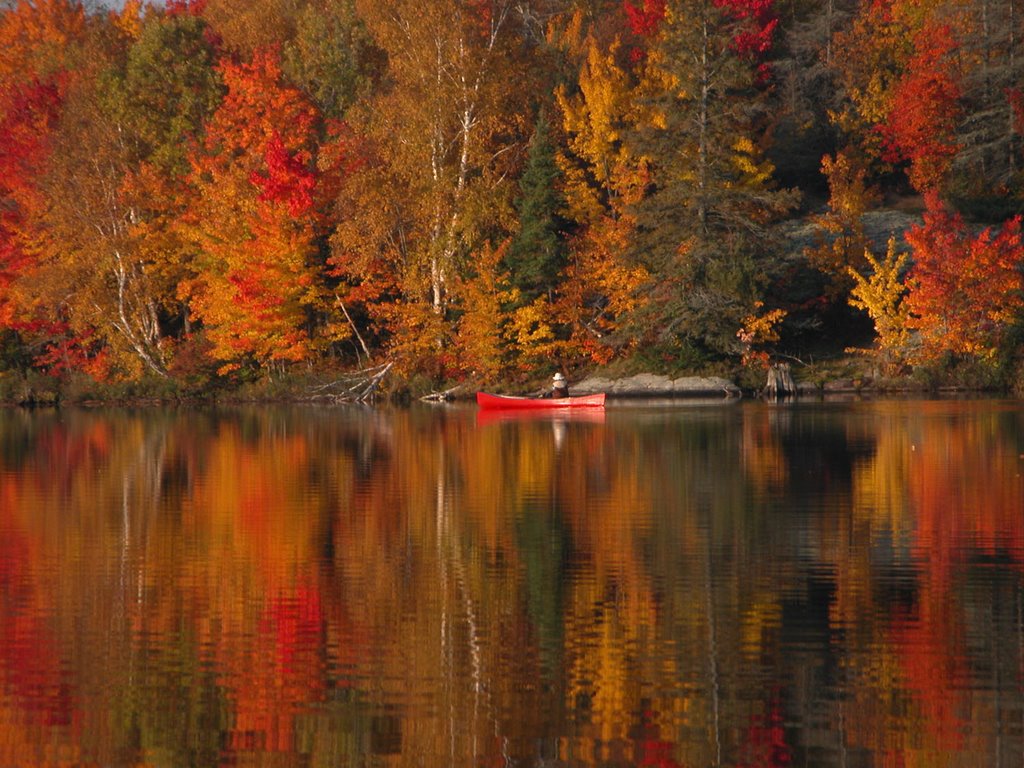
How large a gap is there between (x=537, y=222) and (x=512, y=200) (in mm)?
2521

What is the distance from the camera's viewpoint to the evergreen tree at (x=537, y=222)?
52.3 metres

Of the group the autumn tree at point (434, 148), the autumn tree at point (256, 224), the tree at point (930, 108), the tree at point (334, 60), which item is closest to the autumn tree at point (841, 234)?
the tree at point (930, 108)

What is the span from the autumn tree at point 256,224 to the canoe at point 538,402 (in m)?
10.6

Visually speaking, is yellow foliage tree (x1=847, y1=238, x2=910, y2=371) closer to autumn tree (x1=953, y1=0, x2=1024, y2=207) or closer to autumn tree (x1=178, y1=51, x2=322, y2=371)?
autumn tree (x1=953, y1=0, x2=1024, y2=207)

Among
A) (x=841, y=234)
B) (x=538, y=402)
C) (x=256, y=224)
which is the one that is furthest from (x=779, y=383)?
(x=256, y=224)

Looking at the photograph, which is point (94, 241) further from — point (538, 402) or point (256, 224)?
point (538, 402)

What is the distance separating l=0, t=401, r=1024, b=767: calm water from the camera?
889 centimetres

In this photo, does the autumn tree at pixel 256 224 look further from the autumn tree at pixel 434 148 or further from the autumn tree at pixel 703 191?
the autumn tree at pixel 703 191

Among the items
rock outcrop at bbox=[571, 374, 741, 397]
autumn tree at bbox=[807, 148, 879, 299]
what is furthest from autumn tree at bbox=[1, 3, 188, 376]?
autumn tree at bbox=[807, 148, 879, 299]

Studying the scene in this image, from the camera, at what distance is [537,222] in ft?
172

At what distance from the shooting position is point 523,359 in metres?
52.9

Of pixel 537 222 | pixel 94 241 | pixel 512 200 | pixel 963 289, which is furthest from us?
pixel 94 241

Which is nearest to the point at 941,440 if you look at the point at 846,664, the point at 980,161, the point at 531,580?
the point at 531,580

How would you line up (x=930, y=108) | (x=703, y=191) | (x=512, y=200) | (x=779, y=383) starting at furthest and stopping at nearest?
(x=930, y=108) → (x=512, y=200) → (x=703, y=191) → (x=779, y=383)
